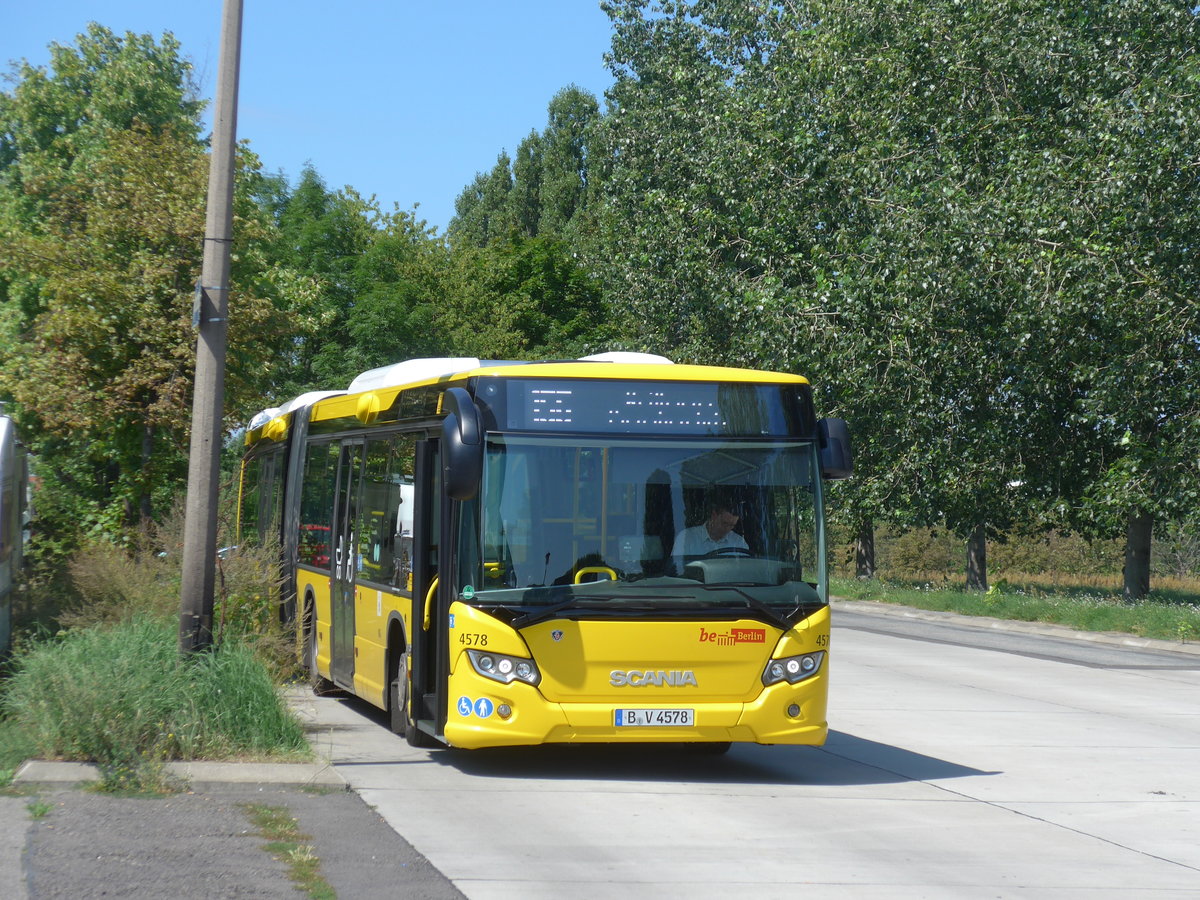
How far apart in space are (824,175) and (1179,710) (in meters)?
21.4

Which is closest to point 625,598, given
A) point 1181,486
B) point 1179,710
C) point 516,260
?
point 1179,710

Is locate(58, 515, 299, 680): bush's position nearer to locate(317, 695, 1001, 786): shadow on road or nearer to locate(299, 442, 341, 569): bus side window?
locate(299, 442, 341, 569): bus side window

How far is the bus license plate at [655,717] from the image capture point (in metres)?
9.21

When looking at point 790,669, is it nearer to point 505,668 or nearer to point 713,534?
point 713,534

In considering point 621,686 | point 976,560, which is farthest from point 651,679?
point 976,560

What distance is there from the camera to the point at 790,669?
9492 mm

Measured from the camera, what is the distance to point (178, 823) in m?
7.43

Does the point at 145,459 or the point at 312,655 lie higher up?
the point at 145,459

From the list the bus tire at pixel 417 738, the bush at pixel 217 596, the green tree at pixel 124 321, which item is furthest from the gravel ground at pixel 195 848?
the green tree at pixel 124 321

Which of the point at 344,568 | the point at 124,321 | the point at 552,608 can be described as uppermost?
the point at 124,321

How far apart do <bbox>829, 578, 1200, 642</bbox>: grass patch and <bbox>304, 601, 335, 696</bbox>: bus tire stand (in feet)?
49.7

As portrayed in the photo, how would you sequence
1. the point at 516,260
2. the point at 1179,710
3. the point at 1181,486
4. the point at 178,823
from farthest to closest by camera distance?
the point at 516,260
the point at 1181,486
the point at 1179,710
the point at 178,823

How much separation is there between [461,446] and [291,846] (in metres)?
2.77

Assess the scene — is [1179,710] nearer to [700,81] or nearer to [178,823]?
[178,823]
